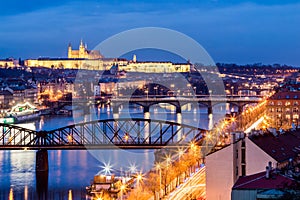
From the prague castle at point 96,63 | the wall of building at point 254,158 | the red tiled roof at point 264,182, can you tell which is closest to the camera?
the red tiled roof at point 264,182

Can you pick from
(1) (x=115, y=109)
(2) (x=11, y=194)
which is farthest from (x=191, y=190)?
(1) (x=115, y=109)

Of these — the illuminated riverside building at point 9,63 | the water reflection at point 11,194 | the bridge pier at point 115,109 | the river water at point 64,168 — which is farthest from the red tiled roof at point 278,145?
the illuminated riverside building at point 9,63

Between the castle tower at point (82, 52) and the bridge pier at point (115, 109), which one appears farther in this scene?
the castle tower at point (82, 52)

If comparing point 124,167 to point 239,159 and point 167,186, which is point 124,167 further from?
point 239,159

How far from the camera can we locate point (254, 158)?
6.09m

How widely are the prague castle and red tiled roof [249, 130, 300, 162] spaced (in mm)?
39345

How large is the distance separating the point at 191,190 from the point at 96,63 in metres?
45.6

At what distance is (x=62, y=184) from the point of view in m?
8.87

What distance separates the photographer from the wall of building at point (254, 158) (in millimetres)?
5992

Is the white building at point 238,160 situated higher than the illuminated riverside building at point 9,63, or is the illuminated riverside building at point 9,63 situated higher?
the illuminated riverside building at point 9,63

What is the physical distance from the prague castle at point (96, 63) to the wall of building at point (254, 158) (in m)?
39.9

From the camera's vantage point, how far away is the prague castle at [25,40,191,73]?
47719 mm

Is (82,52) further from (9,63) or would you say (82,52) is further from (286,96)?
(286,96)

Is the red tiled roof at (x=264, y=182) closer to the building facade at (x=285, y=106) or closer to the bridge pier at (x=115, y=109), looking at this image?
the building facade at (x=285, y=106)
